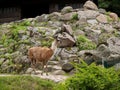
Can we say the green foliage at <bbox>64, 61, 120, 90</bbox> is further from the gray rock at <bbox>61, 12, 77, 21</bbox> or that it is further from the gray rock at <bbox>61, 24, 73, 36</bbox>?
the gray rock at <bbox>61, 12, 77, 21</bbox>

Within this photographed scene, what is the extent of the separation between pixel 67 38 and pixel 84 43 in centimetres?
83

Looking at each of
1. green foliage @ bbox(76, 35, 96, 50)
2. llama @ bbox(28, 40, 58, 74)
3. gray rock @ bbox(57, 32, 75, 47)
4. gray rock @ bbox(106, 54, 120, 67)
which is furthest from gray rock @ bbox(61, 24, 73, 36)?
gray rock @ bbox(106, 54, 120, 67)

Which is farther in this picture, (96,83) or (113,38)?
(113,38)

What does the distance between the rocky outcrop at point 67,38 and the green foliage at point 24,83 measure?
357 cm

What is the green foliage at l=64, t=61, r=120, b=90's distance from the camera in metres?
9.56

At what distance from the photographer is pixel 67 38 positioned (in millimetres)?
18969

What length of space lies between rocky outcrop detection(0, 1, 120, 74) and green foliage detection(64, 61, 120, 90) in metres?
6.24

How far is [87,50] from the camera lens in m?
18.3

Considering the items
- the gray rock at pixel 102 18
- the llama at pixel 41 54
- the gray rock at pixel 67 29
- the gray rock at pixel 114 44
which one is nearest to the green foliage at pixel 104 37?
the gray rock at pixel 114 44

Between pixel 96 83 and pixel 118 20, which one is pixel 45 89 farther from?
pixel 118 20

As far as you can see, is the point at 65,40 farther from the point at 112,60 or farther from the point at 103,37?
the point at 112,60

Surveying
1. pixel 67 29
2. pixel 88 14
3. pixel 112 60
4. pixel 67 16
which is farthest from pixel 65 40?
pixel 88 14

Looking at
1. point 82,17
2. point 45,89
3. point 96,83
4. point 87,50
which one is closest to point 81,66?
point 96,83

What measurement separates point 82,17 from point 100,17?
1.01 meters
